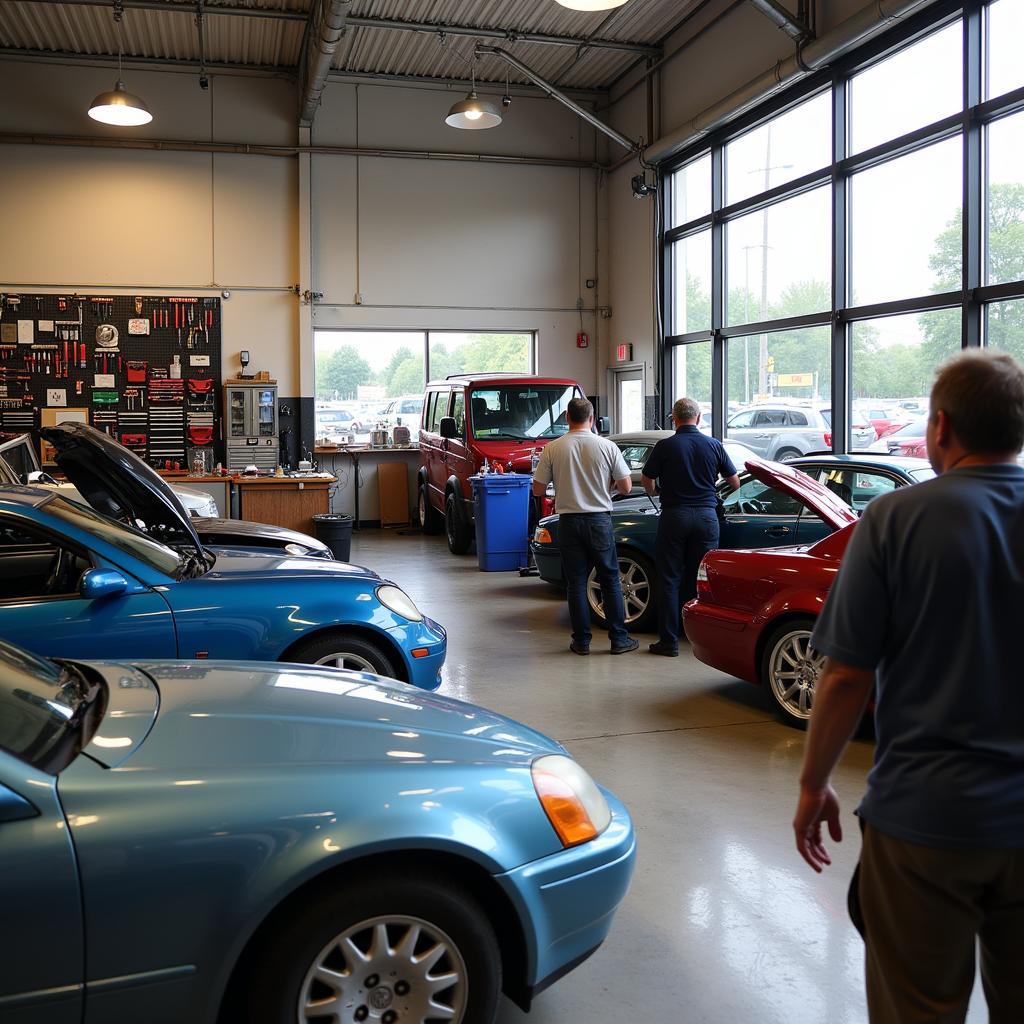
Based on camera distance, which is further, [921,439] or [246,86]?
[246,86]

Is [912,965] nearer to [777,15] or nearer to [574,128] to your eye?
[777,15]

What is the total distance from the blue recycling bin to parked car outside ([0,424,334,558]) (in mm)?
2740

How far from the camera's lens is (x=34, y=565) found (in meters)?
4.89

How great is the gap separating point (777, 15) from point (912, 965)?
10595 mm

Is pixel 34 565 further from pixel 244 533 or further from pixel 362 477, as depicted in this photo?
pixel 362 477

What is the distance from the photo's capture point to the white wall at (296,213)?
14.3 metres

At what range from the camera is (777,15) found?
10.4m

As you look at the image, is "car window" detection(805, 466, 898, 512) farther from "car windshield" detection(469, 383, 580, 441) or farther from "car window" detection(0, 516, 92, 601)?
"car windshield" detection(469, 383, 580, 441)

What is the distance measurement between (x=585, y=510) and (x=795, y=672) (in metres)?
2.11

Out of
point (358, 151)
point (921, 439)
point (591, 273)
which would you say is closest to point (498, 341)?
point (591, 273)

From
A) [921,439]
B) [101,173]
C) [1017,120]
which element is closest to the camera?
[1017,120]

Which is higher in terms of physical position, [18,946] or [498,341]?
[498,341]

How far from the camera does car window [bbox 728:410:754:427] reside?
495 inches

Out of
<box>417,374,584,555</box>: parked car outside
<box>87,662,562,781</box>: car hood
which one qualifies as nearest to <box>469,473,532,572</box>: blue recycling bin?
<box>417,374,584,555</box>: parked car outside
